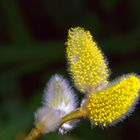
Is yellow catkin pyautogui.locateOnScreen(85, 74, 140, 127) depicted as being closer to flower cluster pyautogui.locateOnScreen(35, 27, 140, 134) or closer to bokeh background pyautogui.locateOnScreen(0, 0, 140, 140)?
flower cluster pyautogui.locateOnScreen(35, 27, 140, 134)

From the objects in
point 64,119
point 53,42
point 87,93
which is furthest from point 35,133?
point 53,42

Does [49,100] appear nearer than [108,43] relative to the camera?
Yes

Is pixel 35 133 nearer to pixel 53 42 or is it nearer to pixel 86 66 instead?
pixel 86 66

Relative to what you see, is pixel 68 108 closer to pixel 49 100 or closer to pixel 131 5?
pixel 49 100

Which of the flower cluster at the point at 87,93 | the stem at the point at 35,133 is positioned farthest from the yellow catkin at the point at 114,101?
the stem at the point at 35,133

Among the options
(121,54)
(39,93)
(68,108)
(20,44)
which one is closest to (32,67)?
(20,44)

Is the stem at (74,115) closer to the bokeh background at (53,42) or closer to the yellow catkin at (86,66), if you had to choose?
the yellow catkin at (86,66)

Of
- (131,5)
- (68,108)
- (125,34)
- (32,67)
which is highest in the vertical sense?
(131,5)

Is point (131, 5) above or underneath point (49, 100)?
above
